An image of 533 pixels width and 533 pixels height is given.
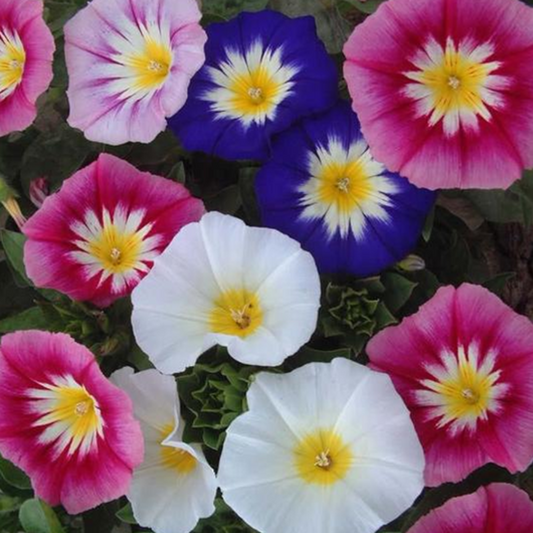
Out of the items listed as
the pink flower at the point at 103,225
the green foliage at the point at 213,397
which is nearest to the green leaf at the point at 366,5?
the pink flower at the point at 103,225

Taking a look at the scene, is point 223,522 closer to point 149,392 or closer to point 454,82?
point 149,392

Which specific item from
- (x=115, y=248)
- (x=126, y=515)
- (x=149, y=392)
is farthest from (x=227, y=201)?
(x=126, y=515)

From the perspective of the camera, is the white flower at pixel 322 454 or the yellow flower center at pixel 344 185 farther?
the yellow flower center at pixel 344 185

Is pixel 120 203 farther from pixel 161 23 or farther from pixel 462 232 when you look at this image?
pixel 462 232

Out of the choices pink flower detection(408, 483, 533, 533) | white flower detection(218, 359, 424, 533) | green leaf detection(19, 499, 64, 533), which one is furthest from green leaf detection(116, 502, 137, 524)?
pink flower detection(408, 483, 533, 533)

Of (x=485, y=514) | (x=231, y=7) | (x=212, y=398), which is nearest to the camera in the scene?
(x=485, y=514)

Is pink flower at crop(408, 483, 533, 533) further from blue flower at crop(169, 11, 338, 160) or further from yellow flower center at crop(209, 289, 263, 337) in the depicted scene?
blue flower at crop(169, 11, 338, 160)

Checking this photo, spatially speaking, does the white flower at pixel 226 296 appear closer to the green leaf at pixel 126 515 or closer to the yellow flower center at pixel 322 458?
the yellow flower center at pixel 322 458
